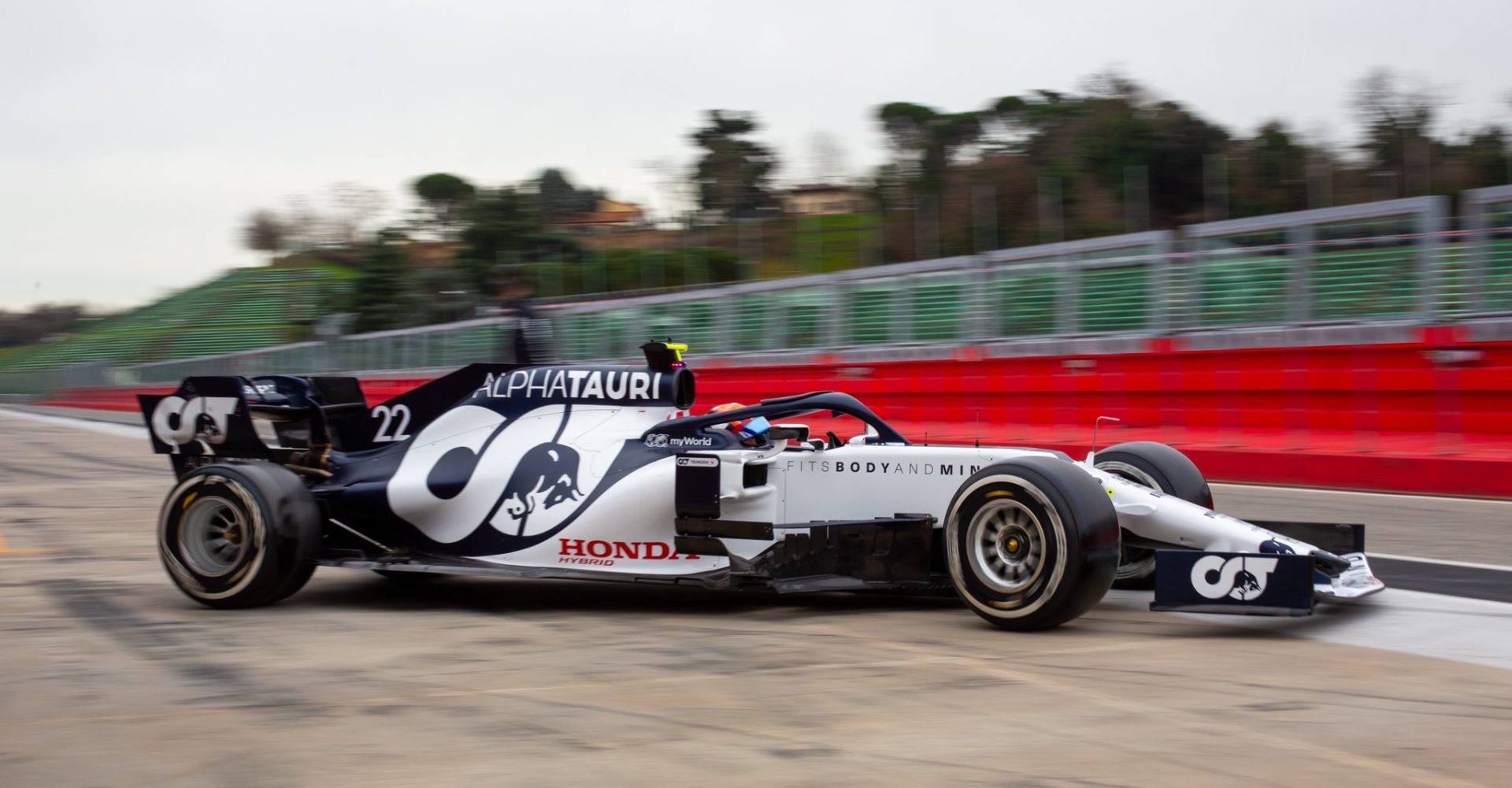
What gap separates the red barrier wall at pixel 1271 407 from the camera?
1096 centimetres

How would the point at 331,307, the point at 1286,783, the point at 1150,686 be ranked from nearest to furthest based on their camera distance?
1. the point at 1286,783
2. the point at 1150,686
3. the point at 331,307

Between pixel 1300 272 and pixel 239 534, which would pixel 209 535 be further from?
pixel 1300 272

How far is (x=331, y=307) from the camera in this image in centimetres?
6550

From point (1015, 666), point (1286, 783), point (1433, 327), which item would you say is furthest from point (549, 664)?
point (1433, 327)

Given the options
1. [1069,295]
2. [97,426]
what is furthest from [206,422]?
[97,426]

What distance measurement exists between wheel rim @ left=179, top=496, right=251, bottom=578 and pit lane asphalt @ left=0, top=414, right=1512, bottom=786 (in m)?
0.28

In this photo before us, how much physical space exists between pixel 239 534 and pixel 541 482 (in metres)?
1.46

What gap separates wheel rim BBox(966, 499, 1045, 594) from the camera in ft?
17.4

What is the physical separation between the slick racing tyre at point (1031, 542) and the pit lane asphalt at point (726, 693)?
0.15m

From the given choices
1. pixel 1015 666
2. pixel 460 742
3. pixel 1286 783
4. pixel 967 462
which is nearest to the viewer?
pixel 1286 783

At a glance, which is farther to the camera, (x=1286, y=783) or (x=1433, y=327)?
(x=1433, y=327)

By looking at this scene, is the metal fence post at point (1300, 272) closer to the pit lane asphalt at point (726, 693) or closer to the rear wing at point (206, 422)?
the pit lane asphalt at point (726, 693)

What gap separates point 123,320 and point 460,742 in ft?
287

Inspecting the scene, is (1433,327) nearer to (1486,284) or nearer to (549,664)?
(1486,284)
